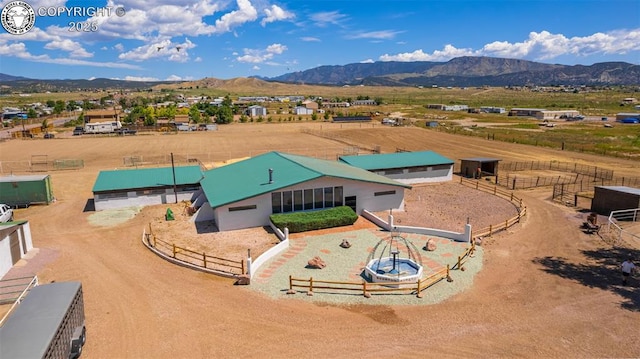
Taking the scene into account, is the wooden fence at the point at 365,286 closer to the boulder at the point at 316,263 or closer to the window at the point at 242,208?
the boulder at the point at 316,263

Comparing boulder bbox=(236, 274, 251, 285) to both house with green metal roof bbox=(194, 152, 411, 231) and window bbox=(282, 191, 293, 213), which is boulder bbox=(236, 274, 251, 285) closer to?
house with green metal roof bbox=(194, 152, 411, 231)

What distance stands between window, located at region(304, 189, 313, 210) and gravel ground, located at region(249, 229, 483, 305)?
11.5ft

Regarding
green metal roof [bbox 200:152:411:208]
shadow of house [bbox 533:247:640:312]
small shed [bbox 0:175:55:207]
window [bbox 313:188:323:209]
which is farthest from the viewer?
small shed [bbox 0:175:55:207]

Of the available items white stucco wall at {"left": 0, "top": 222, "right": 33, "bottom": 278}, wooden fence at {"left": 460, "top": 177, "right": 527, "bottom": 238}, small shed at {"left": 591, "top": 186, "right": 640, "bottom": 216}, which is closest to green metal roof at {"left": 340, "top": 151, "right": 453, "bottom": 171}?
wooden fence at {"left": 460, "top": 177, "right": 527, "bottom": 238}

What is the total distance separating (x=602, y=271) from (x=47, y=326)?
985 inches

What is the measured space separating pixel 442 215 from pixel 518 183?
16241mm

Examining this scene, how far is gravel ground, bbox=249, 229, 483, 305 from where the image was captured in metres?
18.7

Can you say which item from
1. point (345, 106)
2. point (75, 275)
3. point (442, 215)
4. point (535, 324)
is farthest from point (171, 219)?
point (345, 106)

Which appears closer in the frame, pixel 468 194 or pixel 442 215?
pixel 442 215

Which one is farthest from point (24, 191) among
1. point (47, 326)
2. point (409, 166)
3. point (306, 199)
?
point (409, 166)

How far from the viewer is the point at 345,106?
584 ft

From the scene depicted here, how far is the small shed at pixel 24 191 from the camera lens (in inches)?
1372

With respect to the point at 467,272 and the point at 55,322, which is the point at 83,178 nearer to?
the point at 55,322

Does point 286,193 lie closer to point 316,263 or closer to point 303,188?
point 303,188
